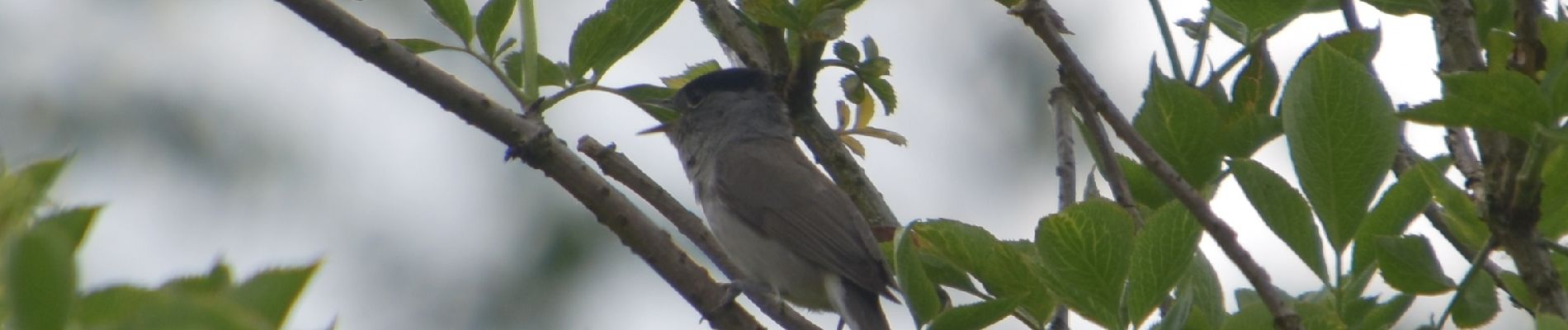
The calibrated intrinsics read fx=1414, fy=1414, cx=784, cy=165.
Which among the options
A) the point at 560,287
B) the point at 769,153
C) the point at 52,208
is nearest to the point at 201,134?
the point at 560,287

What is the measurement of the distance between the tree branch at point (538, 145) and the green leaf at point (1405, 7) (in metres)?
1.05

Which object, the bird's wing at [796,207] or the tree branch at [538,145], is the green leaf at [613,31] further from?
the bird's wing at [796,207]

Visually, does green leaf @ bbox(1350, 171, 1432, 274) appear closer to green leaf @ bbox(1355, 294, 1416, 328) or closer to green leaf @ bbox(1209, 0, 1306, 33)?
green leaf @ bbox(1355, 294, 1416, 328)

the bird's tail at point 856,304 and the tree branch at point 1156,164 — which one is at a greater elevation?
the bird's tail at point 856,304

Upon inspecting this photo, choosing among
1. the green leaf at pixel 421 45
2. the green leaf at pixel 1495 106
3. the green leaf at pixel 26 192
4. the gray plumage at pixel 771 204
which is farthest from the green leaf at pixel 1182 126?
the gray plumage at pixel 771 204

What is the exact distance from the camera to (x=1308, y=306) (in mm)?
1599

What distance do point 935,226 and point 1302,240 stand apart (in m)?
0.41

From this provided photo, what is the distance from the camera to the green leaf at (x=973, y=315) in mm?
1486

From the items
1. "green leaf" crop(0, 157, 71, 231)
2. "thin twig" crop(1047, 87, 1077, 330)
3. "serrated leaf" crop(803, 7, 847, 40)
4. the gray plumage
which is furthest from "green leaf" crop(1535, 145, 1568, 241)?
the gray plumage

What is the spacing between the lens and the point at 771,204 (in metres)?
4.54

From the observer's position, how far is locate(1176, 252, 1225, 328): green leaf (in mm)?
1620

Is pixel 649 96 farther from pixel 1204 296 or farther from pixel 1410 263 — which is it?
pixel 1410 263

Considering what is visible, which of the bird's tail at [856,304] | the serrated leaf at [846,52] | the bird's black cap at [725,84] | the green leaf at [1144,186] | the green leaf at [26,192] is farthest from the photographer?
the bird's black cap at [725,84]

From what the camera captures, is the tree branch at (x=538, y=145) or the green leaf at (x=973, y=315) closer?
the green leaf at (x=973, y=315)
